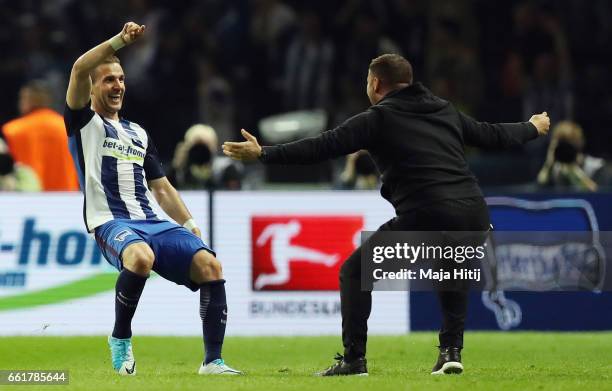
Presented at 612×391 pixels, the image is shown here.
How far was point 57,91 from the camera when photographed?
19.4 metres

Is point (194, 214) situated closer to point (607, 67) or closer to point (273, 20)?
point (273, 20)

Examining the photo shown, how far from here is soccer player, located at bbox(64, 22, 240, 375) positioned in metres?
9.29

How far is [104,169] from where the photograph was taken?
961cm

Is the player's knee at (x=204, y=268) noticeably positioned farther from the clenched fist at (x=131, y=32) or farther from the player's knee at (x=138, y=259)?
the clenched fist at (x=131, y=32)

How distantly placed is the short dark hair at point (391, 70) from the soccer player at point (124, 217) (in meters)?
1.50

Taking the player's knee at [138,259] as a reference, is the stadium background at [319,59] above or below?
above

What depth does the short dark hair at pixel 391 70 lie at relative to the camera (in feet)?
30.6

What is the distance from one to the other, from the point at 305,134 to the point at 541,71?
10.3 ft

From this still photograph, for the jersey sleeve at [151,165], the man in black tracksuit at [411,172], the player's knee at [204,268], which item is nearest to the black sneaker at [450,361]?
the man in black tracksuit at [411,172]

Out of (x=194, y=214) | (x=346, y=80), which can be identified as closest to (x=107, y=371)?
(x=194, y=214)

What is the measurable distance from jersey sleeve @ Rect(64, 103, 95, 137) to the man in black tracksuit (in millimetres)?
1625

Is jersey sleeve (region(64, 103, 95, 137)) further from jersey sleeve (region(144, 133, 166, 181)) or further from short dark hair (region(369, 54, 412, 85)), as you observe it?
short dark hair (region(369, 54, 412, 85))

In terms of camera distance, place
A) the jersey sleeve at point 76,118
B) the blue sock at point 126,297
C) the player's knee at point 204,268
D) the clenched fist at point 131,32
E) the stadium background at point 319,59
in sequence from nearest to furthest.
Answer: the clenched fist at point 131,32, the blue sock at point 126,297, the player's knee at point 204,268, the jersey sleeve at point 76,118, the stadium background at point 319,59

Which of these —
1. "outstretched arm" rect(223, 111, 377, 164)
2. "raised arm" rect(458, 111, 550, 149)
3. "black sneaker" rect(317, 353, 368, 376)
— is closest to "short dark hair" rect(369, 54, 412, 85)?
"outstretched arm" rect(223, 111, 377, 164)
